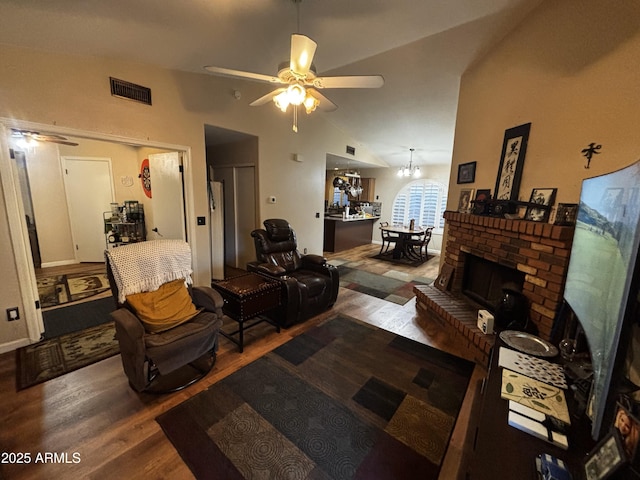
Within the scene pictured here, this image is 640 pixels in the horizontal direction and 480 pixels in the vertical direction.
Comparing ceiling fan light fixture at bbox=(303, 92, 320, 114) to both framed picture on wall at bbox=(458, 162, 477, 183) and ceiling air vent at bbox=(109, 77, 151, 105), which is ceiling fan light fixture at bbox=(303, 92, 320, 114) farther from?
framed picture on wall at bbox=(458, 162, 477, 183)

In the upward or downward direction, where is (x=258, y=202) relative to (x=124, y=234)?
upward

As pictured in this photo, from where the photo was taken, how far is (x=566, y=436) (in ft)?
2.86

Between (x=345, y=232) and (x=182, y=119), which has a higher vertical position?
(x=182, y=119)

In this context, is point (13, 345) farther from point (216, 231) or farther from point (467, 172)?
point (467, 172)

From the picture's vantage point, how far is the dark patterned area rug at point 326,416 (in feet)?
4.61

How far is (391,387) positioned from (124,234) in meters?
5.39

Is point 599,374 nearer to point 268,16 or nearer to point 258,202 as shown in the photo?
point 268,16

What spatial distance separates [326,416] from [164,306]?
1.50 m

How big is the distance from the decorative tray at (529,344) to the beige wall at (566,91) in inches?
45.8

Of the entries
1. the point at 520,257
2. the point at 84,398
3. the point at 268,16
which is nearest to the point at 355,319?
the point at 520,257

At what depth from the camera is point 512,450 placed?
0.84m

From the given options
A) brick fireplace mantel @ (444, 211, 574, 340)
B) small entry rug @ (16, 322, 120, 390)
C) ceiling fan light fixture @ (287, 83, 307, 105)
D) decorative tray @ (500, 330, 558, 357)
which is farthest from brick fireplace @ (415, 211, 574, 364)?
small entry rug @ (16, 322, 120, 390)

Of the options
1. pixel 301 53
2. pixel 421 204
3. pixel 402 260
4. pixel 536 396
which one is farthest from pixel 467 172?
pixel 421 204

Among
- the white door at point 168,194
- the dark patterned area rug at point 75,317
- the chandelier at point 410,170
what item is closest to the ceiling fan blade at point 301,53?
the white door at point 168,194
